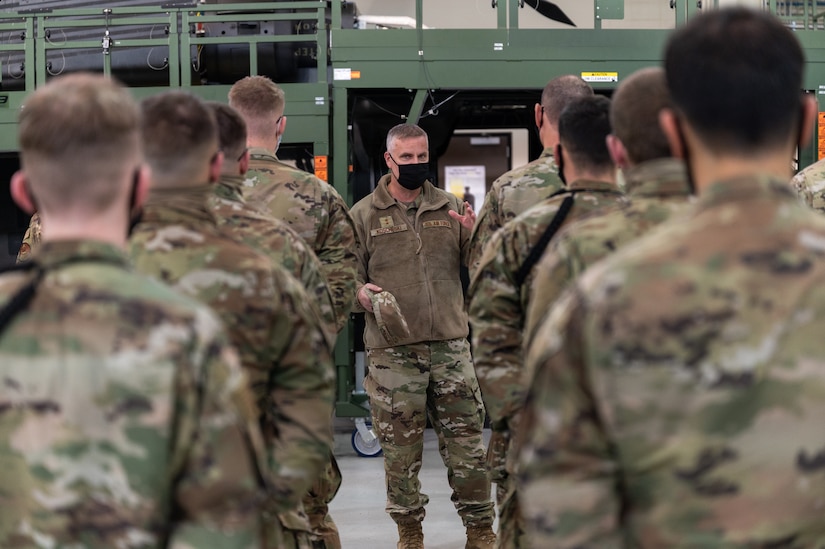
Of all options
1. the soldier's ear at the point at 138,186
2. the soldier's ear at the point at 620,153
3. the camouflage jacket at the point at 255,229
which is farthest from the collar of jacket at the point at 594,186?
the soldier's ear at the point at 138,186

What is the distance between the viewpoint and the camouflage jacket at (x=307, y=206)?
13.7 feet

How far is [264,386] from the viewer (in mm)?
2410

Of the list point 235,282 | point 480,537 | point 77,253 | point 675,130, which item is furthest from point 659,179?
point 480,537

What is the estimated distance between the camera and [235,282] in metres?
2.34

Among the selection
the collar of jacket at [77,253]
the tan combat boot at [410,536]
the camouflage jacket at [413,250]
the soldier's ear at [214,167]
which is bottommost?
the tan combat boot at [410,536]

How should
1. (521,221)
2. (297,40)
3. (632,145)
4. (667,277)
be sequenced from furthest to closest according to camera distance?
(297,40) → (521,221) → (632,145) → (667,277)

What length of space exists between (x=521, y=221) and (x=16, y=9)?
6921 mm

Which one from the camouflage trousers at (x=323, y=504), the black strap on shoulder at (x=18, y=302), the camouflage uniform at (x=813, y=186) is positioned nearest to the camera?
the black strap on shoulder at (x=18, y=302)

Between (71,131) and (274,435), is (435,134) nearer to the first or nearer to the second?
(274,435)

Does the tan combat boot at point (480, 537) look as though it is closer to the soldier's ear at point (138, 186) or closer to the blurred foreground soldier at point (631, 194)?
the blurred foreground soldier at point (631, 194)

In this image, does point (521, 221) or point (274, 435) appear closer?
point (274, 435)

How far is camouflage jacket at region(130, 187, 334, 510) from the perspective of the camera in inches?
92.0

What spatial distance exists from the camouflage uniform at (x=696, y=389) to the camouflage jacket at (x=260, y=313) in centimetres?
92

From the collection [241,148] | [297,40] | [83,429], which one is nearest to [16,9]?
[297,40]
